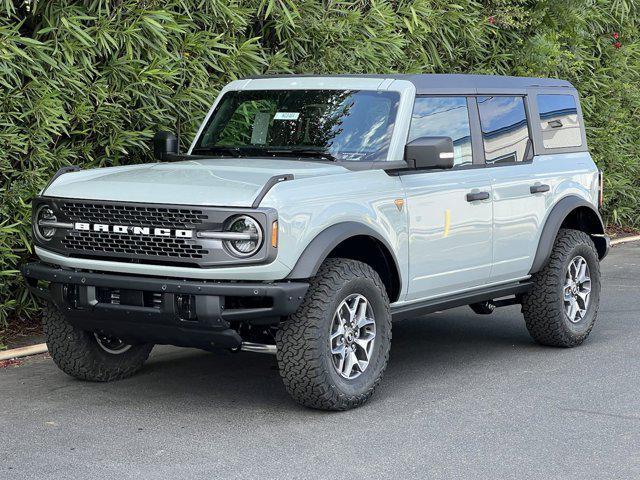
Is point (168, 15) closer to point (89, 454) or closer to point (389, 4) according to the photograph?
point (389, 4)

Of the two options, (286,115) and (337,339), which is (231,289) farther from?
(286,115)

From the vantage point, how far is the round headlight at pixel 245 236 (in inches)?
234

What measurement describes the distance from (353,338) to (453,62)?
6.84 m

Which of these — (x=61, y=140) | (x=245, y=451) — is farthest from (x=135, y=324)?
(x=61, y=140)

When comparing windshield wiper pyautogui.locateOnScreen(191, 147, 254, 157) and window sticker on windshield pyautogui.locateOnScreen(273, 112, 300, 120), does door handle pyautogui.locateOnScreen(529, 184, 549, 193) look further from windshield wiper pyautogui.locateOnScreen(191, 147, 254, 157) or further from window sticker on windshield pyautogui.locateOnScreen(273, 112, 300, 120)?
windshield wiper pyautogui.locateOnScreen(191, 147, 254, 157)

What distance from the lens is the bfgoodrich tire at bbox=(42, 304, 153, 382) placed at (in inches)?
273

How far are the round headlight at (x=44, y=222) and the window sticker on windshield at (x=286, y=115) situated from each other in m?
1.60

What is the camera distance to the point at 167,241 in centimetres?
613

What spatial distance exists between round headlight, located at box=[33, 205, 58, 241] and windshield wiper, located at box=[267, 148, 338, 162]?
143cm

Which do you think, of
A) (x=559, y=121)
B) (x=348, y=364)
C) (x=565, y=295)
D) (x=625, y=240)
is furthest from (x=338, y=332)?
(x=625, y=240)

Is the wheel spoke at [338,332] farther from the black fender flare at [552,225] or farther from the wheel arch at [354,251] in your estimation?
the black fender flare at [552,225]

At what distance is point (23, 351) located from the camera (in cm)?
805

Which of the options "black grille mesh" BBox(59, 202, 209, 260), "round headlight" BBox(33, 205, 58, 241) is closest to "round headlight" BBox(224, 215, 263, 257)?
"black grille mesh" BBox(59, 202, 209, 260)

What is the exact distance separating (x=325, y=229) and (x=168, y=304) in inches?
36.3
